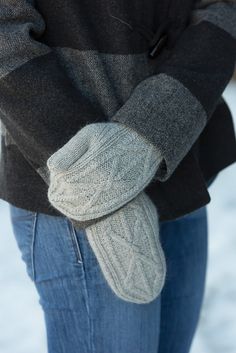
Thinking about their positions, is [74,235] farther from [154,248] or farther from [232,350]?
[232,350]

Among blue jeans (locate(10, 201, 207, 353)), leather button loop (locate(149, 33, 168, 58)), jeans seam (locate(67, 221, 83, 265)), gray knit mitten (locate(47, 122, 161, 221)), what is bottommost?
blue jeans (locate(10, 201, 207, 353))

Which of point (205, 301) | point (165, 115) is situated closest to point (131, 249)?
point (165, 115)

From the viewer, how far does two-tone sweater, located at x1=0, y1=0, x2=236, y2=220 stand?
0.91m

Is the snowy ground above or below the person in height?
below

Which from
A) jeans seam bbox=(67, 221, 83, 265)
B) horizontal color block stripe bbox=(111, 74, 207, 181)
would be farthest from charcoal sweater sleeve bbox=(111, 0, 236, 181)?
jeans seam bbox=(67, 221, 83, 265)

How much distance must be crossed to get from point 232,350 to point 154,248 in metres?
1.18

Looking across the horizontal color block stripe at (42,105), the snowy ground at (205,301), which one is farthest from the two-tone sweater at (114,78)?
the snowy ground at (205,301)

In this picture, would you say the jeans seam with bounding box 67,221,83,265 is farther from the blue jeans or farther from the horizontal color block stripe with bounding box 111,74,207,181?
the horizontal color block stripe with bounding box 111,74,207,181

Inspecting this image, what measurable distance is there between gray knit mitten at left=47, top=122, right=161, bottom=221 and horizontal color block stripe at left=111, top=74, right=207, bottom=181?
0.14ft

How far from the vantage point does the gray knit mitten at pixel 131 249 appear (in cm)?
90

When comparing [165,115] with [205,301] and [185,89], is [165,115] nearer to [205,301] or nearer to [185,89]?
[185,89]

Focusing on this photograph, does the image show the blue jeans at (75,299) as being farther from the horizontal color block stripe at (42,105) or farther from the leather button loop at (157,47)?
the leather button loop at (157,47)

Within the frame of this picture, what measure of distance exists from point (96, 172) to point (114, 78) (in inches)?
8.7

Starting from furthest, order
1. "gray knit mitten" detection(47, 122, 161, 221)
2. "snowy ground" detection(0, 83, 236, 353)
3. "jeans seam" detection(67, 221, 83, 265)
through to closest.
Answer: "snowy ground" detection(0, 83, 236, 353) → "jeans seam" detection(67, 221, 83, 265) → "gray knit mitten" detection(47, 122, 161, 221)
